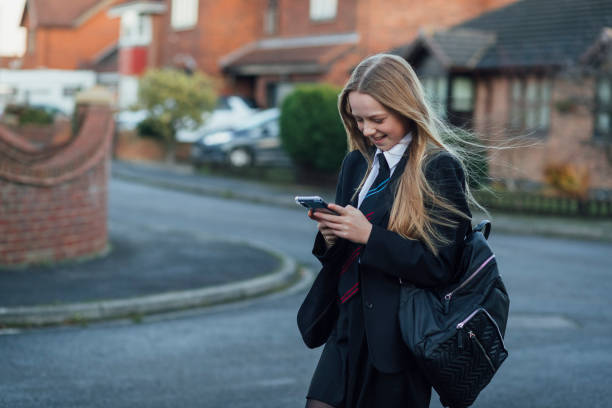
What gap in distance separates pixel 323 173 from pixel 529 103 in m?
6.08

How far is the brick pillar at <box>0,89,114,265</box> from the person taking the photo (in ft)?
28.3

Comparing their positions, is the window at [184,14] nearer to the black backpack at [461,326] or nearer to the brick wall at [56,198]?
the brick wall at [56,198]

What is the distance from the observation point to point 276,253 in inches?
424

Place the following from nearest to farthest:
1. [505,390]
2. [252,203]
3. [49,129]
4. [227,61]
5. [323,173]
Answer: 1. [505,390]
2. [49,129]
3. [252,203]
4. [323,173]
5. [227,61]

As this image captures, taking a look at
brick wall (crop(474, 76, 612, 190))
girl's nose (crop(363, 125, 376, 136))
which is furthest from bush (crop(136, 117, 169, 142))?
girl's nose (crop(363, 125, 376, 136))

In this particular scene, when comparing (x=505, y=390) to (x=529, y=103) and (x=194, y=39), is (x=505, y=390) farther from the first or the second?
(x=194, y=39)

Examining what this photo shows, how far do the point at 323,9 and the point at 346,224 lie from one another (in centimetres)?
2925

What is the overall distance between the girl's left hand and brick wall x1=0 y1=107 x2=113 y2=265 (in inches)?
252

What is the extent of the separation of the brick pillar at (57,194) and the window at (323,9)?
69.6 feet

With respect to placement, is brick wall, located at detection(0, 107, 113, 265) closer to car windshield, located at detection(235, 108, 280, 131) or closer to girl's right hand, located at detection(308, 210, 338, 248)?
girl's right hand, located at detection(308, 210, 338, 248)

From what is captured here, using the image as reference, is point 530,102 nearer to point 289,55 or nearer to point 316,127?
point 316,127

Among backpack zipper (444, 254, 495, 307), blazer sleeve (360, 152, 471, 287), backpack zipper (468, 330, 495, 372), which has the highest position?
blazer sleeve (360, 152, 471, 287)

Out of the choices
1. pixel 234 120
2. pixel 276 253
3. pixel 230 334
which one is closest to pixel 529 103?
pixel 234 120

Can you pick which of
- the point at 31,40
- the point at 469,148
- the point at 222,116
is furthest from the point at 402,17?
the point at 31,40
